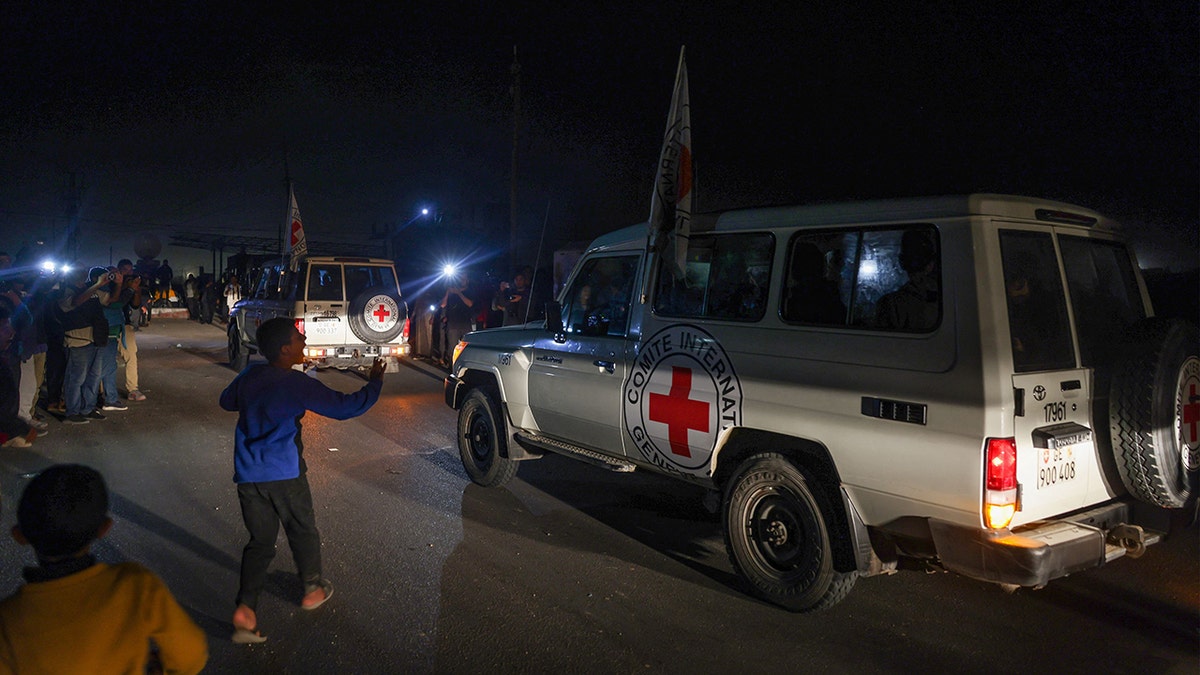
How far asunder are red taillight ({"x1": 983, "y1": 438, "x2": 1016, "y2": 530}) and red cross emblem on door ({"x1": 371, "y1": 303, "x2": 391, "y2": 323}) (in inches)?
399

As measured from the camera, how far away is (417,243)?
43156mm

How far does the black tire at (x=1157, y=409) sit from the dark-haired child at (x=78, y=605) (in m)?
3.83

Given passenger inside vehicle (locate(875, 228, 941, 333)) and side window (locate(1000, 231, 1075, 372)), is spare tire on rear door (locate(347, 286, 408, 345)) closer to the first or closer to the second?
passenger inside vehicle (locate(875, 228, 941, 333))

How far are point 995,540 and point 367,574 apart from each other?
134 inches

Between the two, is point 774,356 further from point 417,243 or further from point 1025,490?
point 417,243

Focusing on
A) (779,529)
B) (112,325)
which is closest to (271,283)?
(112,325)

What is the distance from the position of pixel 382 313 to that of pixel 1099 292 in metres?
9.97

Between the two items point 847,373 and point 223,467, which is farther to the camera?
point 223,467

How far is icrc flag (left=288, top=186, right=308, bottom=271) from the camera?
520 inches

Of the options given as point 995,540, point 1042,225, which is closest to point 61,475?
point 995,540

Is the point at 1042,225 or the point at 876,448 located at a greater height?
the point at 1042,225

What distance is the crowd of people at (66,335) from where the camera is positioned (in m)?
8.54

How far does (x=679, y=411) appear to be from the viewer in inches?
192

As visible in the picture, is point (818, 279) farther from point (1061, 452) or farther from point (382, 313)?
point (382, 313)
